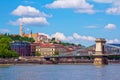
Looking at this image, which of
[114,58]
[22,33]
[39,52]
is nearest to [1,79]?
[114,58]

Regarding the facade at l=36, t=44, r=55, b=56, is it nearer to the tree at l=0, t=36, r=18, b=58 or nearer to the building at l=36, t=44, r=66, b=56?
the building at l=36, t=44, r=66, b=56

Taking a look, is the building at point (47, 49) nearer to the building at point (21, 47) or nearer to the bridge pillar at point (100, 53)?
the building at point (21, 47)

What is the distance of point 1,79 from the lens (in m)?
43.8

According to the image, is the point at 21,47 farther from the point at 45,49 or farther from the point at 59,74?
the point at 59,74

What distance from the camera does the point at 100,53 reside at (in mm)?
114438

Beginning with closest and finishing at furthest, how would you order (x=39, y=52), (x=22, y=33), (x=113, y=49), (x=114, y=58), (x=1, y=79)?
1. (x=1, y=79)
2. (x=113, y=49)
3. (x=114, y=58)
4. (x=39, y=52)
5. (x=22, y=33)

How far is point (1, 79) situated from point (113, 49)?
7309 cm

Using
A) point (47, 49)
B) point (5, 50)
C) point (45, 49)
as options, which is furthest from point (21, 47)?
point (5, 50)

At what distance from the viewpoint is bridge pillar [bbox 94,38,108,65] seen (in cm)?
11041

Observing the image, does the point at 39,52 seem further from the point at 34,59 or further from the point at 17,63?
the point at 17,63

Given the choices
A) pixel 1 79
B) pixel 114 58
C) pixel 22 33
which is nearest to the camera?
pixel 1 79

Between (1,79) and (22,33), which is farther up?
(22,33)

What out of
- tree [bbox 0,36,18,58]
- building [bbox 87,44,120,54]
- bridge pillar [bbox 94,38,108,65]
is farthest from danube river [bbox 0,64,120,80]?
building [bbox 87,44,120,54]

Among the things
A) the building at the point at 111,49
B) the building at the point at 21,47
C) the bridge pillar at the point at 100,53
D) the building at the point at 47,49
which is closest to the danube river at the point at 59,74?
the bridge pillar at the point at 100,53
